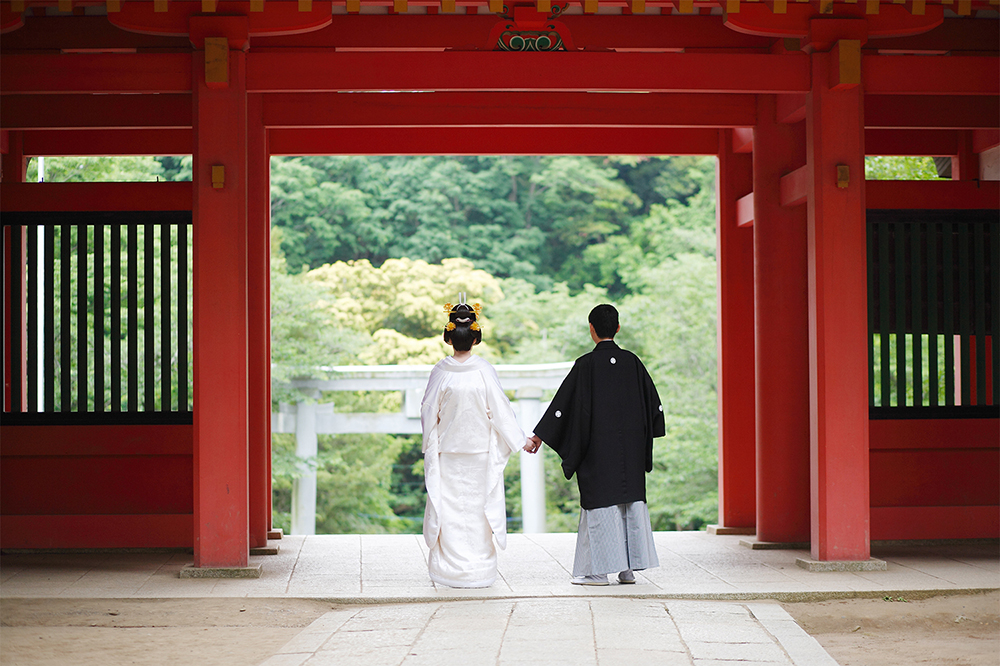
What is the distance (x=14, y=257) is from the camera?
623 cm

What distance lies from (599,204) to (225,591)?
618 inches

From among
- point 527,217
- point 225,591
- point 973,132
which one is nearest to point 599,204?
point 527,217

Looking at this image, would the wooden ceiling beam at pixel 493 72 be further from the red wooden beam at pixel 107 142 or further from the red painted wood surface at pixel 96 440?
the red painted wood surface at pixel 96 440

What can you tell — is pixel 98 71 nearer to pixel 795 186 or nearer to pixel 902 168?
pixel 795 186

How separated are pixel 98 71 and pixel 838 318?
13.5ft

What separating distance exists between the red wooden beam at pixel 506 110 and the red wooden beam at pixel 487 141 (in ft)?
2.17

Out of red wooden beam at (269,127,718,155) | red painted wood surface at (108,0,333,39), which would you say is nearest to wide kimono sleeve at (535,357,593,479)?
red painted wood surface at (108,0,333,39)

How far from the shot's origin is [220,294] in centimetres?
514

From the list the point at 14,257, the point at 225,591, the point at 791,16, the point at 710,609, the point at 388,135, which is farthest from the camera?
the point at 388,135

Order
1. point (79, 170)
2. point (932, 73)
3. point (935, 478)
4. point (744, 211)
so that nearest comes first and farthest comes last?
point (932, 73) → point (935, 478) → point (744, 211) → point (79, 170)

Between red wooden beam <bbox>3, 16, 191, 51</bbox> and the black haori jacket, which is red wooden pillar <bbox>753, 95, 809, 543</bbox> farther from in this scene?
red wooden beam <bbox>3, 16, 191, 51</bbox>

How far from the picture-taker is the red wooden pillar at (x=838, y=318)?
5180 mm

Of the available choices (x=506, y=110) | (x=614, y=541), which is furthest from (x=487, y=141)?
(x=614, y=541)

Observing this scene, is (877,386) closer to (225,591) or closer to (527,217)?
(225,591)
